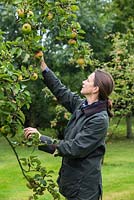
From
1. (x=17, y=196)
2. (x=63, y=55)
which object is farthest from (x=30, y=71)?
(x=63, y=55)

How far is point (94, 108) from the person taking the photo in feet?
10.6

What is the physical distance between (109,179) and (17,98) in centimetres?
664

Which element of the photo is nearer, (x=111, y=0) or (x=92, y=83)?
(x=92, y=83)

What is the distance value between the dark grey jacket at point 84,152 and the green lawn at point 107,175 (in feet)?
12.5

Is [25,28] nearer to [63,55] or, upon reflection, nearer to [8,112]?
[8,112]

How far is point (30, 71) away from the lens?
9.32 ft

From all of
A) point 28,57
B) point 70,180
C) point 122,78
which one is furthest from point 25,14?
point 122,78

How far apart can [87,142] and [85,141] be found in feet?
0.05

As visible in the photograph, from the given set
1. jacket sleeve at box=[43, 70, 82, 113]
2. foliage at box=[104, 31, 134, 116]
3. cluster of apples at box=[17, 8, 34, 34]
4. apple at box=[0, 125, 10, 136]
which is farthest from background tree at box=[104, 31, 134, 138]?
apple at box=[0, 125, 10, 136]

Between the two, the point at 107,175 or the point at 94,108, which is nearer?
the point at 94,108

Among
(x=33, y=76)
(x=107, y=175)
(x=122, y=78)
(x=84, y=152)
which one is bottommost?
(x=107, y=175)

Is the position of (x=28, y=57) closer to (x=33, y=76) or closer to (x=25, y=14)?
(x=33, y=76)

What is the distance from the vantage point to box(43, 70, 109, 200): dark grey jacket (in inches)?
123

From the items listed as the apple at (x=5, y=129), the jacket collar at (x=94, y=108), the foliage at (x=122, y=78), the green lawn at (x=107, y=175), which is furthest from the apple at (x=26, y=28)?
the foliage at (x=122, y=78)
